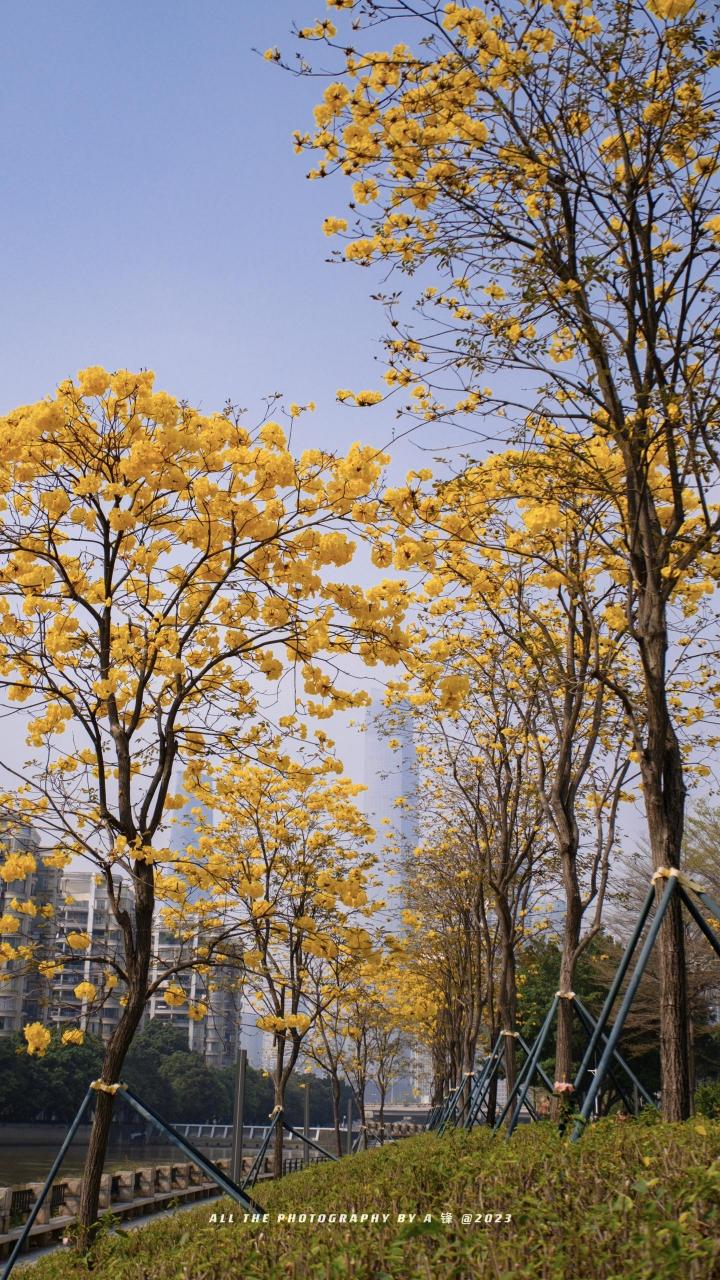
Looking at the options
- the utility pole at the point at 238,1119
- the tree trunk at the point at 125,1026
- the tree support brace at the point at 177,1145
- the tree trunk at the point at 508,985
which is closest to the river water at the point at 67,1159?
the utility pole at the point at 238,1119

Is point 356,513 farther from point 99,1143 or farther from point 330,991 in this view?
point 330,991

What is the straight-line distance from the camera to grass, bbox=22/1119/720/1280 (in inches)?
90.8

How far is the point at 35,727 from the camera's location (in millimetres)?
6250

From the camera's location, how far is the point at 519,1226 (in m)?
2.69

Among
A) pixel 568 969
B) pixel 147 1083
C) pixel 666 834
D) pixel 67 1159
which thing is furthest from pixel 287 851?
pixel 147 1083

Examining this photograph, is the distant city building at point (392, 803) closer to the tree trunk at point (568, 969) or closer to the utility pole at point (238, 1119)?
the tree trunk at point (568, 969)

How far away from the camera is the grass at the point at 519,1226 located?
7.57 ft

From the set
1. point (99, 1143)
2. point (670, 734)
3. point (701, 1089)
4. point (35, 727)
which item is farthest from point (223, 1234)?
point (701, 1089)

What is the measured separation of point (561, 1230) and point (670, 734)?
96.2 inches

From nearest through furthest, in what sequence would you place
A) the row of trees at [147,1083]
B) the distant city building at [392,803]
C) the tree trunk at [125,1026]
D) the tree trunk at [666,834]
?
the tree trunk at [666,834], the tree trunk at [125,1026], the distant city building at [392,803], the row of trees at [147,1083]

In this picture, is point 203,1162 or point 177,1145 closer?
point 177,1145

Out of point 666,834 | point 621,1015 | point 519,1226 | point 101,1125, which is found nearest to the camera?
point 519,1226

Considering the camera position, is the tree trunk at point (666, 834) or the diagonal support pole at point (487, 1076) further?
the diagonal support pole at point (487, 1076)

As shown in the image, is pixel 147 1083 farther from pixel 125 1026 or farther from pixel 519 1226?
pixel 519 1226
